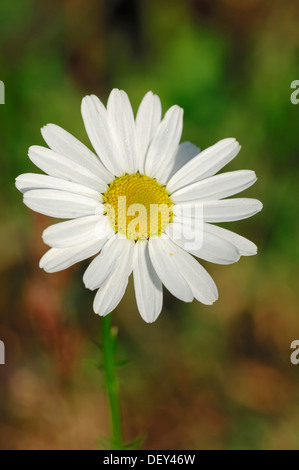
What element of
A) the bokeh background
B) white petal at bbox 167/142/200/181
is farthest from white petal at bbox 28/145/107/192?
the bokeh background

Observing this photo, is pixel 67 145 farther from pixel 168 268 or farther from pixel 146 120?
pixel 168 268

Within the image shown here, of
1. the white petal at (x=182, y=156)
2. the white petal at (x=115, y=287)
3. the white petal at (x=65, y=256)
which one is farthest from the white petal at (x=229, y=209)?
the white petal at (x=65, y=256)

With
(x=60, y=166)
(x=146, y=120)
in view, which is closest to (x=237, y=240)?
(x=146, y=120)

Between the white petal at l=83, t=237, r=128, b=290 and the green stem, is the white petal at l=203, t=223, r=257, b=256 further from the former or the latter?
the green stem

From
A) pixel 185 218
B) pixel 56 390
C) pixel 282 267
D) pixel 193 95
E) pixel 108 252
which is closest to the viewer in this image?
pixel 108 252

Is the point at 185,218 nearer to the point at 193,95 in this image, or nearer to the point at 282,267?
the point at 282,267

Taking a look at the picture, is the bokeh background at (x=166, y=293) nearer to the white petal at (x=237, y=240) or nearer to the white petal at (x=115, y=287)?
the white petal at (x=115, y=287)

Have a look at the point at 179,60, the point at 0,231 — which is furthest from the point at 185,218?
the point at 179,60
